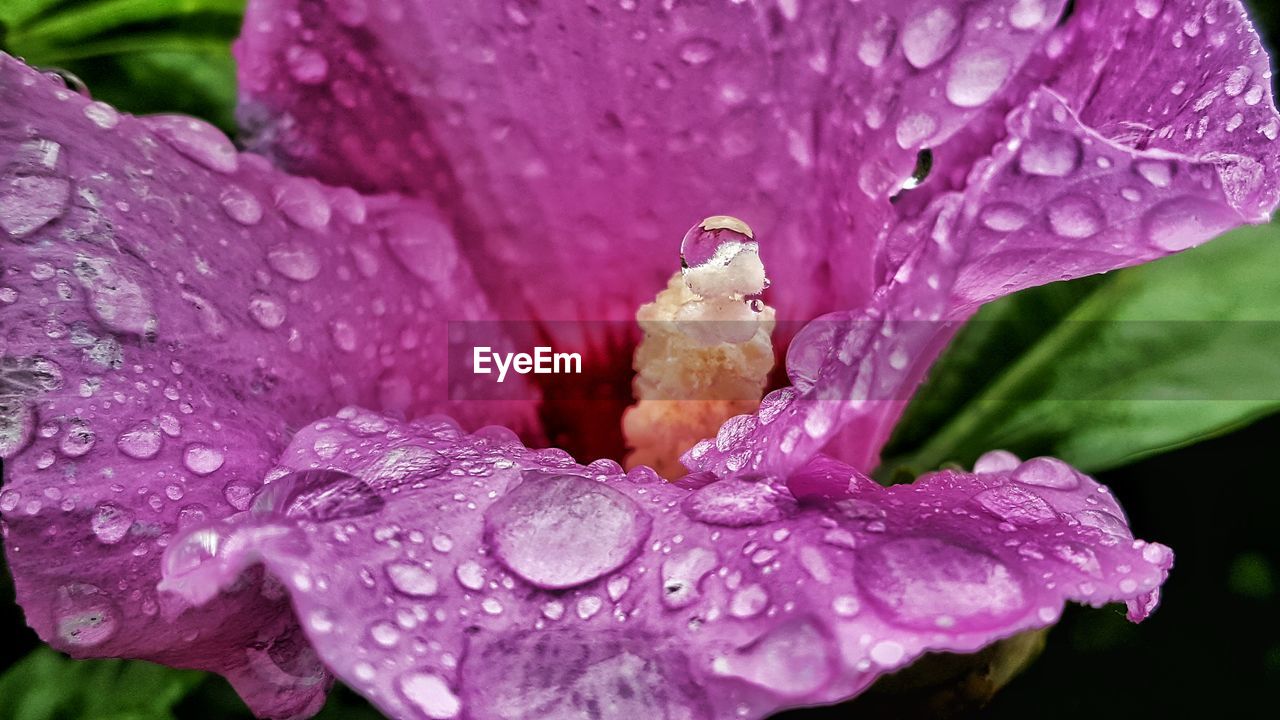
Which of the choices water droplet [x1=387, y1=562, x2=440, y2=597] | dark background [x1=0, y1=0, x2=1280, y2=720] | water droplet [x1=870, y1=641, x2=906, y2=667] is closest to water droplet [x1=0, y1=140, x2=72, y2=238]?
water droplet [x1=387, y1=562, x2=440, y2=597]

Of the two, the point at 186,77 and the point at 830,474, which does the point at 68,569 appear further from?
the point at 186,77

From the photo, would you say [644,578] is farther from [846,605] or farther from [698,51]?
[698,51]

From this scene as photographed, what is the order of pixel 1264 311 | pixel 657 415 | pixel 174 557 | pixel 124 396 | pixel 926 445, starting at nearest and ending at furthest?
pixel 174 557 → pixel 124 396 → pixel 657 415 → pixel 1264 311 → pixel 926 445

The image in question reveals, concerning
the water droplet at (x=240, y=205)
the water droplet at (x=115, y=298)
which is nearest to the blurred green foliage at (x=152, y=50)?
the water droplet at (x=240, y=205)

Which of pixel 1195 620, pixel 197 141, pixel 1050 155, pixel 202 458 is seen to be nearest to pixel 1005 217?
pixel 1050 155

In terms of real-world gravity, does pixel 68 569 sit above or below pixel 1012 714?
above

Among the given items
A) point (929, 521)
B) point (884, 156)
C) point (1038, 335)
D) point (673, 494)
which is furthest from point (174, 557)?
point (1038, 335)
